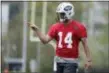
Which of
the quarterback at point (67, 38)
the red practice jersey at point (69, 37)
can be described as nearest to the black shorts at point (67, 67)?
the quarterback at point (67, 38)

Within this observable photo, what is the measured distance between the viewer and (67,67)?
685 cm

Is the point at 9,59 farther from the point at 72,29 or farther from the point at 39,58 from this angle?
the point at 72,29

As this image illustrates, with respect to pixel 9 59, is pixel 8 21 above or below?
above

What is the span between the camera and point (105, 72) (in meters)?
12.1

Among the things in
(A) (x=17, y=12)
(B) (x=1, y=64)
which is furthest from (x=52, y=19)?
(B) (x=1, y=64)

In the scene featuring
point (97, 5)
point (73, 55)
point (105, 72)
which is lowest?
point (105, 72)

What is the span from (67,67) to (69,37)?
42cm

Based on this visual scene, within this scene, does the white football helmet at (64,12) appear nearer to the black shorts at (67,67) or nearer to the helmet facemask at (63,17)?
the helmet facemask at (63,17)

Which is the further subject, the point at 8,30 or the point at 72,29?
the point at 8,30

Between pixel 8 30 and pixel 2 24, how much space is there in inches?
8.3

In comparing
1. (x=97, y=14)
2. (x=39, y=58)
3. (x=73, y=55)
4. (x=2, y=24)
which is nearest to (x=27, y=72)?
(x=39, y=58)

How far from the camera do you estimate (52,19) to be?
1188 cm

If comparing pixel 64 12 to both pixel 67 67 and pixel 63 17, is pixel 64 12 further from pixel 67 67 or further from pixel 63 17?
pixel 67 67

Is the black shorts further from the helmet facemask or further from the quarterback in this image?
the helmet facemask
